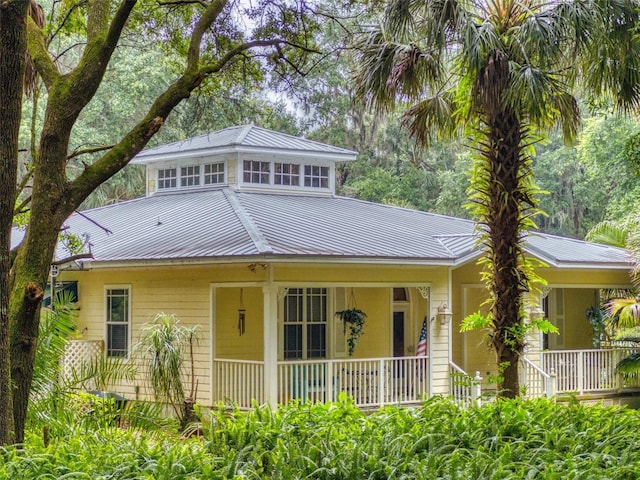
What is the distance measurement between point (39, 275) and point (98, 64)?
7.89 feet

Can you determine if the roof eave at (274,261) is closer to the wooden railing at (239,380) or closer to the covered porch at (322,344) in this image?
the covered porch at (322,344)

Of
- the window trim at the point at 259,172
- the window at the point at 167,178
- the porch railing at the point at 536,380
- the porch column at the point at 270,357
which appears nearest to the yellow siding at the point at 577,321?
the porch railing at the point at 536,380

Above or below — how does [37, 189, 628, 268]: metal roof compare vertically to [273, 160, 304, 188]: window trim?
below

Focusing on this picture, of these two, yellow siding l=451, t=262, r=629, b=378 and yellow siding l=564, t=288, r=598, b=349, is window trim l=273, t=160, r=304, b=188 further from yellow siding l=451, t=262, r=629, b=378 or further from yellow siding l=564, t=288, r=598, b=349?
yellow siding l=564, t=288, r=598, b=349

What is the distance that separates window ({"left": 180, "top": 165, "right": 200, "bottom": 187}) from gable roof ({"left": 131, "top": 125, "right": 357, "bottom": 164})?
0.40 metres

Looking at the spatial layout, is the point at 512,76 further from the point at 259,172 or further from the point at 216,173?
the point at 216,173

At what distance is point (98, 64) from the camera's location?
34.4 feet

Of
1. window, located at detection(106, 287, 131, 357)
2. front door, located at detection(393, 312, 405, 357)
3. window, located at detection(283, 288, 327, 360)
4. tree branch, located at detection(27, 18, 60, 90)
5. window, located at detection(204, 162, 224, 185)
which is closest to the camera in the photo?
tree branch, located at detection(27, 18, 60, 90)

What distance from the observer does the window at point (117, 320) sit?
19.2 m

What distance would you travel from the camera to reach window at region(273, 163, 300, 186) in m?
22.0

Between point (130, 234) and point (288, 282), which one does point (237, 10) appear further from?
point (130, 234)

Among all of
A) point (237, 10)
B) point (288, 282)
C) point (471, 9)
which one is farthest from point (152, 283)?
point (471, 9)

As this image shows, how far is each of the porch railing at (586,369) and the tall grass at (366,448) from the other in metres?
13.1

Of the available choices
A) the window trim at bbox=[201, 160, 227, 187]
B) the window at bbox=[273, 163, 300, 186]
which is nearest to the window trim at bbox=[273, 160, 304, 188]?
the window at bbox=[273, 163, 300, 186]
